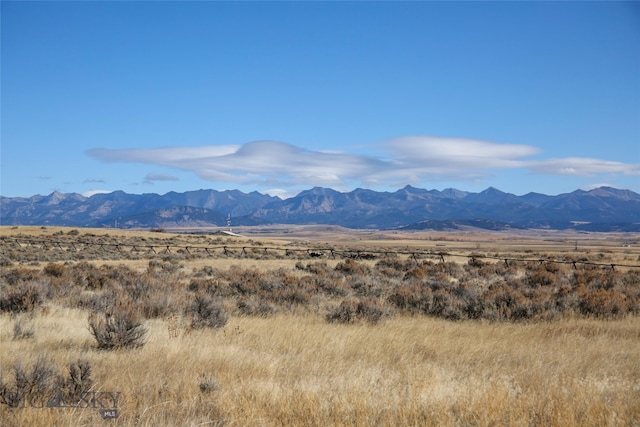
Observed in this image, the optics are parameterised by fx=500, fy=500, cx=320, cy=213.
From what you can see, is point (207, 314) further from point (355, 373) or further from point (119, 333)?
point (355, 373)

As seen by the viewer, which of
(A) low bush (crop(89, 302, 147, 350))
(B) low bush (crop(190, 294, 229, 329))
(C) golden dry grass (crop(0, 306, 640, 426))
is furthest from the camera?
(B) low bush (crop(190, 294, 229, 329))

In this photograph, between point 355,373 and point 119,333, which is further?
point 119,333

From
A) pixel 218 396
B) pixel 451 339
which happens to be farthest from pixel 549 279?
pixel 218 396

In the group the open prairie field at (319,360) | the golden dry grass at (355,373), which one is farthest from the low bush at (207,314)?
the golden dry grass at (355,373)

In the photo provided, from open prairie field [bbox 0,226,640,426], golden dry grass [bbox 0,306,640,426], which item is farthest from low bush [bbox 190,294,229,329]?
golden dry grass [bbox 0,306,640,426]

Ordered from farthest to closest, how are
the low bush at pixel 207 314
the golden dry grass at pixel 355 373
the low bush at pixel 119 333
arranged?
the low bush at pixel 207 314
the low bush at pixel 119 333
the golden dry grass at pixel 355 373

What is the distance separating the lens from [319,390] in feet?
19.9

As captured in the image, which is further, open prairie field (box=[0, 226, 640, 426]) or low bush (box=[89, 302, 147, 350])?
low bush (box=[89, 302, 147, 350])

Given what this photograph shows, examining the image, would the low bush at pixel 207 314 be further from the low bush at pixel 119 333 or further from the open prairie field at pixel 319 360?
the low bush at pixel 119 333

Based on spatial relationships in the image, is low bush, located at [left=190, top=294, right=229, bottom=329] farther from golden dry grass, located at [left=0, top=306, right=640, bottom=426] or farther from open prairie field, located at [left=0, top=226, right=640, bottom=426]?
golden dry grass, located at [left=0, top=306, right=640, bottom=426]

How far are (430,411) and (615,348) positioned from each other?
575 cm

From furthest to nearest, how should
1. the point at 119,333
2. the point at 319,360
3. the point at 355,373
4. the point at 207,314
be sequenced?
the point at 207,314 → the point at 119,333 → the point at 319,360 → the point at 355,373

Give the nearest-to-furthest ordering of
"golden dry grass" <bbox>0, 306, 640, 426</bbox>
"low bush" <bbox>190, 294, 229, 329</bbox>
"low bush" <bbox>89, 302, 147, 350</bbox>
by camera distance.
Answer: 1. "golden dry grass" <bbox>0, 306, 640, 426</bbox>
2. "low bush" <bbox>89, 302, 147, 350</bbox>
3. "low bush" <bbox>190, 294, 229, 329</bbox>

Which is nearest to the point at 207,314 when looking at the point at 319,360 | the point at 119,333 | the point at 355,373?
the point at 119,333
